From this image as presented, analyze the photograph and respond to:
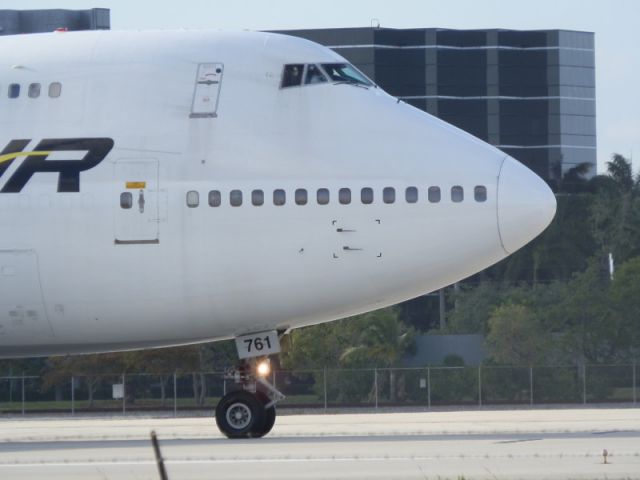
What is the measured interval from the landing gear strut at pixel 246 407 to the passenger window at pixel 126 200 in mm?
3038

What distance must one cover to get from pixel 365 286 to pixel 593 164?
275 feet

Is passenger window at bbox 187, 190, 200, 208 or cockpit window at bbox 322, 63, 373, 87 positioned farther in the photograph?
cockpit window at bbox 322, 63, 373, 87

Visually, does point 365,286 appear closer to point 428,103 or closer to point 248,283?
point 248,283

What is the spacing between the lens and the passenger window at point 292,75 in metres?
25.6

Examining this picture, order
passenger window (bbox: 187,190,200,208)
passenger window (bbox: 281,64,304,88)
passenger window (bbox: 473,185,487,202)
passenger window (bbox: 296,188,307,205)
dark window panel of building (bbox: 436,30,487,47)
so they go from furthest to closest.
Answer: dark window panel of building (bbox: 436,30,487,47)
passenger window (bbox: 281,64,304,88)
passenger window (bbox: 187,190,200,208)
passenger window (bbox: 296,188,307,205)
passenger window (bbox: 473,185,487,202)

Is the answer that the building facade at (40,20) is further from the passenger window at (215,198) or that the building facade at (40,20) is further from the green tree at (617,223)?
the passenger window at (215,198)

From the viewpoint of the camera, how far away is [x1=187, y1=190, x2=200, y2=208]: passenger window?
82.1 ft

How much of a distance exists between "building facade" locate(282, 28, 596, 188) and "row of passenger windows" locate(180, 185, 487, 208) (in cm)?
7992

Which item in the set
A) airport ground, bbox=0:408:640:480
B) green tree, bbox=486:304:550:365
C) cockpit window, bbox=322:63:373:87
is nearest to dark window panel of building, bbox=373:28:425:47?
green tree, bbox=486:304:550:365

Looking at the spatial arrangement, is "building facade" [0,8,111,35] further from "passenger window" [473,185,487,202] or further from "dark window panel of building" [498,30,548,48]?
"passenger window" [473,185,487,202]

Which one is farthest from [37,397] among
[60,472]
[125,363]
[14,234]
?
→ [60,472]

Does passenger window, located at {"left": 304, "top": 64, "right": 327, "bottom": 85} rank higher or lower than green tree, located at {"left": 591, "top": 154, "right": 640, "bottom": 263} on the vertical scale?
lower

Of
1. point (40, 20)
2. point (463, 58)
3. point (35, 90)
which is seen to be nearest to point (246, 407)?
point (35, 90)

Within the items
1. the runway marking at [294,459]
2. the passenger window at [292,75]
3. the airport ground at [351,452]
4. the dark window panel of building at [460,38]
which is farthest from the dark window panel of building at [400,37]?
the runway marking at [294,459]
